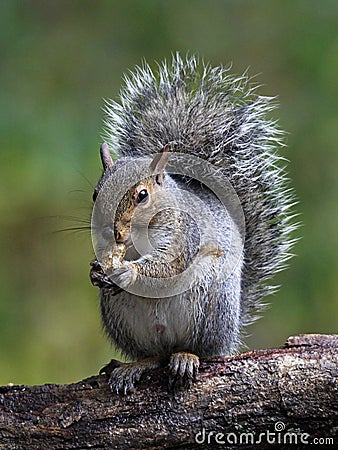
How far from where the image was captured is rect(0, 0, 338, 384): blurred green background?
9.41ft

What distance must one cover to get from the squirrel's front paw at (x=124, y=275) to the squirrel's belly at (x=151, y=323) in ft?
0.40

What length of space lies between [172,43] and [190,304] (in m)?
1.82

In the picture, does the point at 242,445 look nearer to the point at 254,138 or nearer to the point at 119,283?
the point at 119,283

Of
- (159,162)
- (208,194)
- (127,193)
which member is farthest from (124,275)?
(208,194)

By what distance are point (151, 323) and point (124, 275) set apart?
20cm

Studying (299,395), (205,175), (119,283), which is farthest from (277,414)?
(205,175)

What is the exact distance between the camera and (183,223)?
1.86m

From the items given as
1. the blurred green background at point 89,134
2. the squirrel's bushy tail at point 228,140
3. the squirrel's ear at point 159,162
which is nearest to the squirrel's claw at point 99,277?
the squirrel's ear at point 159,162

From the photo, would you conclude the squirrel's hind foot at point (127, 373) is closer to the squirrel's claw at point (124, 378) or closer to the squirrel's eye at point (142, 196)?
the squirrel's claw at point (124, 378)

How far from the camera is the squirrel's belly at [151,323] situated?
71.7 inches

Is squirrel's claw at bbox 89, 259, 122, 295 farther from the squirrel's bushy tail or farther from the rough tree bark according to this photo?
the squirrel's bushy tail

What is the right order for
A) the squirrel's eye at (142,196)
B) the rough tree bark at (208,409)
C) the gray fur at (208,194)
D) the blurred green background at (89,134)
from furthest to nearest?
the blurred green background at (89,134) < the gray fur at (208,194) < the squirrel's eye at (142,196) < the rough tree bark at (208,409)

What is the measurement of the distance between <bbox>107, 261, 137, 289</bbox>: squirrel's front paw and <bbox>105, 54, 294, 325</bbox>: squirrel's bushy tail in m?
0.47

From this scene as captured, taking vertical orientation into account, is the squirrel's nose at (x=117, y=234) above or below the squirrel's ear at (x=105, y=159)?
below
